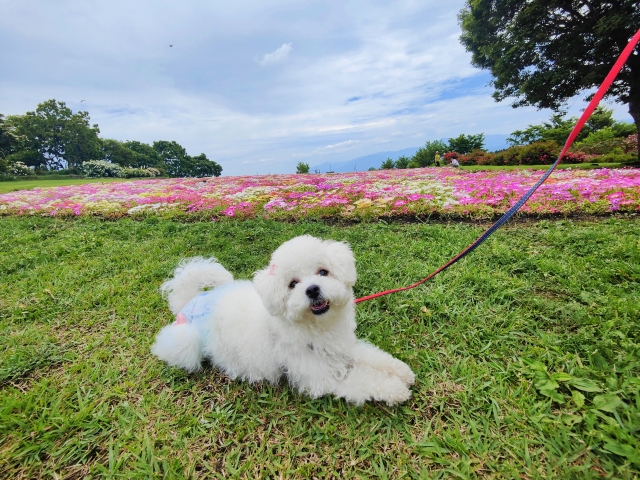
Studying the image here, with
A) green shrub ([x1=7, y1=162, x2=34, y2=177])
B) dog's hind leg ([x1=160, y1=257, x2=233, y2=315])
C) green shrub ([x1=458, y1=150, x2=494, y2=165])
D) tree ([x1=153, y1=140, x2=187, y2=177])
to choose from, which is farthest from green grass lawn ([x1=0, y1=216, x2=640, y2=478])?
tree ([x1=153, y1=140, x2=187, y2=177])

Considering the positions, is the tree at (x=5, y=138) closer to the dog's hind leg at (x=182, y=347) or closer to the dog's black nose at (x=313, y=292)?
the dog's hind leg at (x=182, y=347)

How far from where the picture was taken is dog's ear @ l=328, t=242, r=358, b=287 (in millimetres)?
1914

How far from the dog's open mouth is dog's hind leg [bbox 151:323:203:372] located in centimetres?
102

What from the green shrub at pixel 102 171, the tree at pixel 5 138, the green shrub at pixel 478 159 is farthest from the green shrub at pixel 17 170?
the green shrub at pixel 478 159

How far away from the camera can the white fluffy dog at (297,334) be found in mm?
1830

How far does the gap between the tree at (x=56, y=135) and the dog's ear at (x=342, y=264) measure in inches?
2189

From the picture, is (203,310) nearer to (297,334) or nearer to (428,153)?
(297,334)

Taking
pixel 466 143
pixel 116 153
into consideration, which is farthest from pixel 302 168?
pixel 116 153

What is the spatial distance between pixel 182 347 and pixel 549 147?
20.4m

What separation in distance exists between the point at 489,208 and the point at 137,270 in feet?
19.5

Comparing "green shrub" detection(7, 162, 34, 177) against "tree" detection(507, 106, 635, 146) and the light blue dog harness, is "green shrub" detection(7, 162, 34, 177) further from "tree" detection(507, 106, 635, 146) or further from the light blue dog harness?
"tree" detection(507, 106, 635, 146)

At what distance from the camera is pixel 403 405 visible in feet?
6.12

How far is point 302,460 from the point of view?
162 cm

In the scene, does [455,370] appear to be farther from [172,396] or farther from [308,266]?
[172,396]
